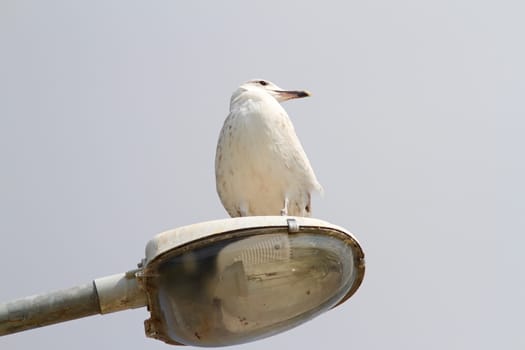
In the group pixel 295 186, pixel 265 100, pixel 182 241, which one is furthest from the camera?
pixel 265 100

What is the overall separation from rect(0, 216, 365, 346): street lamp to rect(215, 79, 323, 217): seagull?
3086 millimetres

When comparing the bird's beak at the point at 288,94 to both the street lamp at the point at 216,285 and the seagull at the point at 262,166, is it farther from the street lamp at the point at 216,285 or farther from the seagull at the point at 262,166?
the street lamp at the point at 216,285

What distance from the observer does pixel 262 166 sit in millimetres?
7199

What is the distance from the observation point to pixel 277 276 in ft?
13.2

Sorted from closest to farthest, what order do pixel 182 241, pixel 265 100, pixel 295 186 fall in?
pixel 182 241
pixel 295 186
pixel 265 100

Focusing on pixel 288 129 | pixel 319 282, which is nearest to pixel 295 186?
pixel 288 129

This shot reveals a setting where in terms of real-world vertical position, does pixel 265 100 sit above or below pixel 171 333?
above

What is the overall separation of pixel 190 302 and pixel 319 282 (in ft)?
1.93

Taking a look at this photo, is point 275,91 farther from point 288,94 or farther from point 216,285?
point 216,285

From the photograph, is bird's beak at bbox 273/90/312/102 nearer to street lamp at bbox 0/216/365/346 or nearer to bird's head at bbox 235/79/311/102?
bird's head at bbox 235/79/311/102

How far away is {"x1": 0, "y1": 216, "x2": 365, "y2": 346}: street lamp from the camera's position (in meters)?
3.85

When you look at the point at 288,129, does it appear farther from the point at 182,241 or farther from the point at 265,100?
the point at 182,241

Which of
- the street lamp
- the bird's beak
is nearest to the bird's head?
the bird's beak

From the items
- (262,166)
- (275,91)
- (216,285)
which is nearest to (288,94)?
(275,91)
